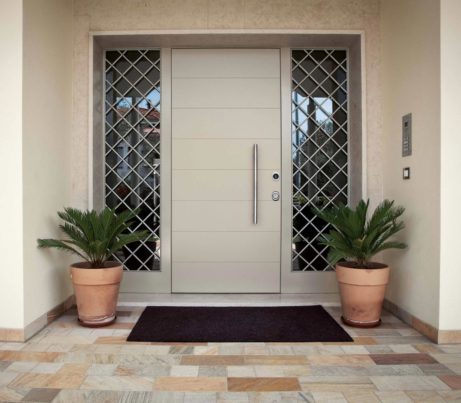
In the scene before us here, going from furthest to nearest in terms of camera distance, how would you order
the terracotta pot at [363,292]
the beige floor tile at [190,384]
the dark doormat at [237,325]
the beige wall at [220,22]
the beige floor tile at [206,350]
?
1. the beige wall at [220,22]
2. the terracotta pot at [363,292]
3. the dark doormat at [237,325]
4. the beige floor tile at [206,350]
5. the beige floor tile at [190,384]

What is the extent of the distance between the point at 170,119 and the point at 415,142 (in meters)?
2.12

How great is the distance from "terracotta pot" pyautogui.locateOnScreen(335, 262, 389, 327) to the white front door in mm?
889

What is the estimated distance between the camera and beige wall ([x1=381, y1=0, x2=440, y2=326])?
279cm

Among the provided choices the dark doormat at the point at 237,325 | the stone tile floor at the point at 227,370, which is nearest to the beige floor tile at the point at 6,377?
the stone tile floor at the point at 227,370

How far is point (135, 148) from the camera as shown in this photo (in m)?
3.87

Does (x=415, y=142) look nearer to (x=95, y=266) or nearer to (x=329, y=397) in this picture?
(x=329, y=397)

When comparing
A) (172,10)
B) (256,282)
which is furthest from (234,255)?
(172,10)

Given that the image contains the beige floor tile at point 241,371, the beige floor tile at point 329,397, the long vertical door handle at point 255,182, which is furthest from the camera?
the long vertical door handle at point 255,182

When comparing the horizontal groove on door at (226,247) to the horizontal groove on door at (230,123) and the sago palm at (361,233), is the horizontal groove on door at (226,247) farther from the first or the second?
the horizontal groove on door at (230,123)

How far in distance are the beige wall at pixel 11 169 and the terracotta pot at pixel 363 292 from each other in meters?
2.30

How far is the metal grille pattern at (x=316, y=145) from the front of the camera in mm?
3873

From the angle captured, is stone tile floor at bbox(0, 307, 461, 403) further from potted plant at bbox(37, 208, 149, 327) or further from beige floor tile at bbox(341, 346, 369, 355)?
potted plant at bbox(37, 208, 149, 327)

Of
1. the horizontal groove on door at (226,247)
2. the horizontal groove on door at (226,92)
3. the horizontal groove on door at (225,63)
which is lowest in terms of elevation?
the horizontal groove on door at (226,247)

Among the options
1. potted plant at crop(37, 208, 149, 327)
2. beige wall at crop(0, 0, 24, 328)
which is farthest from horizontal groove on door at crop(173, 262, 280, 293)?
beige wall at crop(0, 0, 24, 328)
